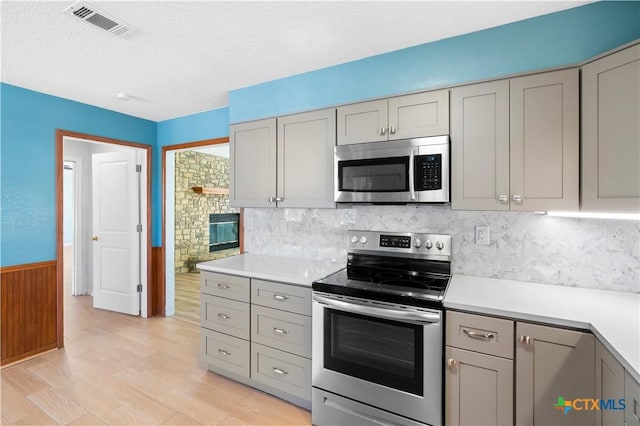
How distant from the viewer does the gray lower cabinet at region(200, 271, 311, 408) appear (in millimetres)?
A: 2234

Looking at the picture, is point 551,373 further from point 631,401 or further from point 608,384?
point 631,401

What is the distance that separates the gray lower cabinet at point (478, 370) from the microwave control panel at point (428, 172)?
30.8 inches

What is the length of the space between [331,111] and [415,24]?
0.78m

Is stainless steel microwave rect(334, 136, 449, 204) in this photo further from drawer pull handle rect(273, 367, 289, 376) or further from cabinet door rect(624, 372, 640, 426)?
drawer pull handle rect(273, 367, 289, 376)

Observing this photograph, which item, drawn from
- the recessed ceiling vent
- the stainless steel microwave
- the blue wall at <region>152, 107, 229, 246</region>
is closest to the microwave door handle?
the stainless steel microwave

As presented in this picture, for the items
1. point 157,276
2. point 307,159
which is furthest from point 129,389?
point 307,159

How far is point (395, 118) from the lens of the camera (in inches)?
85.8

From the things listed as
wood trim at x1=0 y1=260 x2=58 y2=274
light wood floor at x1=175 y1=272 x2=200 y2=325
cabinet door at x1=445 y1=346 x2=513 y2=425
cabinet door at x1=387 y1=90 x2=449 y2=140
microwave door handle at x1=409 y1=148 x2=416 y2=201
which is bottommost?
light wood floor at x1=175 y1=272 x2=200 y2=325

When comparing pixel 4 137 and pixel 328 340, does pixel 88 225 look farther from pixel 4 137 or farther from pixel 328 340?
pixel 328 340

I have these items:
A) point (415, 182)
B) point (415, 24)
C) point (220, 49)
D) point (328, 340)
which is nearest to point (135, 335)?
point (328, 340)

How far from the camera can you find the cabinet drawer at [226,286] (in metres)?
2.47

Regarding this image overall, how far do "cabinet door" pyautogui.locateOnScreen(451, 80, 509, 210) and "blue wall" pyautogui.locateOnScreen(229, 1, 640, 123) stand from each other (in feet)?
0.62

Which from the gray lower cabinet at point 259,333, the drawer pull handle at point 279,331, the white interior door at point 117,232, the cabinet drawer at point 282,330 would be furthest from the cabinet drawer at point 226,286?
the white interior door at point 117,232

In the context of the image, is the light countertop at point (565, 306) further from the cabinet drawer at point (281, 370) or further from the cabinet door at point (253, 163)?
the cabinet door at point (253, 163)
